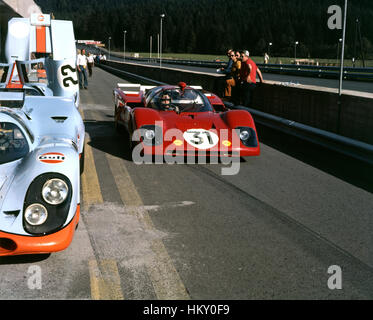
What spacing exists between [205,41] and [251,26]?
2005 centimetres

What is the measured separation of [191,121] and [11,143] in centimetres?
354

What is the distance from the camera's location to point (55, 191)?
426 centimetres

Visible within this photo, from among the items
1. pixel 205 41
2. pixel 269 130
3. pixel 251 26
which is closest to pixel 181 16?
pixel 205 41

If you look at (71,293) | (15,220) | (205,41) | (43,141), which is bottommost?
A: (71,293)

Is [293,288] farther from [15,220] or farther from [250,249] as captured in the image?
[15,220]

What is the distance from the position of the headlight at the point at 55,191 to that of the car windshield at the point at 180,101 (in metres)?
4.89

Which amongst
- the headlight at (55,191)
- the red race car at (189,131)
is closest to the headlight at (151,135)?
the red race car at (189,131)

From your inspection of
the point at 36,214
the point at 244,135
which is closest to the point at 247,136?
the point at 244,135

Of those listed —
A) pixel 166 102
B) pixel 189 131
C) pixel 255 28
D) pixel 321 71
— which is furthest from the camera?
pixel 255 28

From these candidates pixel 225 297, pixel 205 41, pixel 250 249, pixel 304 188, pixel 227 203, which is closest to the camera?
pixel 225 297

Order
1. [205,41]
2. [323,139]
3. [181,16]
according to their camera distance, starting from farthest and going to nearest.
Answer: [181,16]
[205,41]
[323,139]

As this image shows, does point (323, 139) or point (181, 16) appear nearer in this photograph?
point (323, 139)

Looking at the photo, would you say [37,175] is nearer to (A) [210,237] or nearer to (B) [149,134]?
(A) [210,237]

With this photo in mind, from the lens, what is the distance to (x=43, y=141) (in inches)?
215
